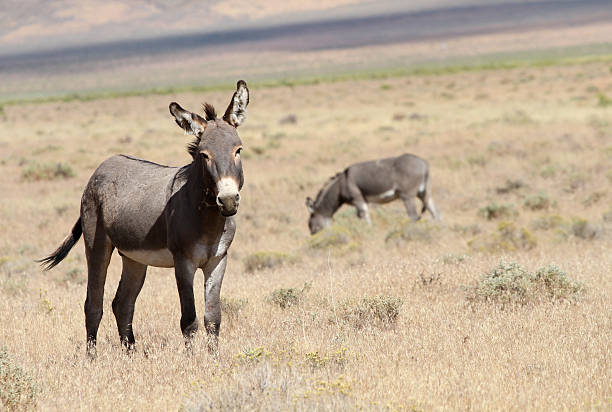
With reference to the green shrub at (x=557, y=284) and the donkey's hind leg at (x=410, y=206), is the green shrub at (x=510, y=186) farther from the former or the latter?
the green shrub at (x=557, y=284)

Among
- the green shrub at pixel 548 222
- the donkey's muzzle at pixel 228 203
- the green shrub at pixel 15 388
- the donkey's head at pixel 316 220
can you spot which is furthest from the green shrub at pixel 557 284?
the donkey's head at pixel 316 220

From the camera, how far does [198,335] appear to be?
6.36 m

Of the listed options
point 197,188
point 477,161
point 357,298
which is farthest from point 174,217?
point 477,161

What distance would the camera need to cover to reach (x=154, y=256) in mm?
6676

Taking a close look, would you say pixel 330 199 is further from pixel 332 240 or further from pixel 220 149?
pixel 220 149

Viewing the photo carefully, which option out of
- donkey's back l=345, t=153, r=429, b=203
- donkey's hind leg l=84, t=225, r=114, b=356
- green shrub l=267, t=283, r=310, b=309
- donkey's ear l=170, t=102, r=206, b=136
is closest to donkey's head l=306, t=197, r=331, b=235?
donkey's back l=345, t=153, r=429, b=203

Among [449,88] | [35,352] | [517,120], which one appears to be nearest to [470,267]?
[35,352]

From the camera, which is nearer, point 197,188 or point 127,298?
point 197,188

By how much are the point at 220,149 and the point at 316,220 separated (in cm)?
1098

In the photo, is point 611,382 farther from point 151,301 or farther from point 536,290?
point 151,301

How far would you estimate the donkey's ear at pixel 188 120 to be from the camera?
6117 millimetres

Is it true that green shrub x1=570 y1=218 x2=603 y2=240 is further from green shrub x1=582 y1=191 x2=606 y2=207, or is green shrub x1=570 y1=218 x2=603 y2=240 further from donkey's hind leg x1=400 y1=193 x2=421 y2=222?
donkey's hind leg x1=400 y1=193 x2=421 y2=222

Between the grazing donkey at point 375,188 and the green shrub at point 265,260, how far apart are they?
466 centimetres

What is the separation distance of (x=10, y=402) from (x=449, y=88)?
182 ft
